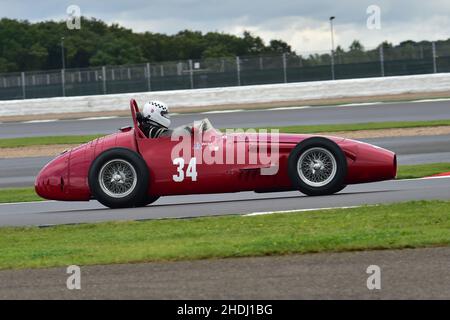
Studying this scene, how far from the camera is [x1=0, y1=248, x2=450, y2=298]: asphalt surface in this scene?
6.99 m

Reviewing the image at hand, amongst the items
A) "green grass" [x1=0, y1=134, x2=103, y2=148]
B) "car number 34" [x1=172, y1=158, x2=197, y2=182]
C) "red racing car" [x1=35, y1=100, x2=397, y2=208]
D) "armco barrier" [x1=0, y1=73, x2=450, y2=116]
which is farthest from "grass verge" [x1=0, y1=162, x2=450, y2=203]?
"armco barrier" [x1=0, y1=73, x2=450, y2=116]

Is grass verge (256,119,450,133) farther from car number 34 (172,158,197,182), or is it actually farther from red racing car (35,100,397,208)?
car number 34 (172,158,197,182)

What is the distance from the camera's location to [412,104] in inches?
1259

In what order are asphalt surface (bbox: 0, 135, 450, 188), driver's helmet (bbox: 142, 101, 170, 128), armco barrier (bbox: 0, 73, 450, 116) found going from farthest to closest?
1. armco barrier (bbox: 0, 73, 450, 116)
2. asphalt surface (bbox: 0, 135, 450, 188)
3. driver's helmet (bbox: 142, 101, 170, 128)

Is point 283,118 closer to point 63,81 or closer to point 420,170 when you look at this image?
point 420,170

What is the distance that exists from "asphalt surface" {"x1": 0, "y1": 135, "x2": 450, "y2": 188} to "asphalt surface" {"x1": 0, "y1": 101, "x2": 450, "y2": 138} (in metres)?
5.04

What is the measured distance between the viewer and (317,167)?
12648mm

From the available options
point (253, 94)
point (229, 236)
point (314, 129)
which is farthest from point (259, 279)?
point (253, 94)

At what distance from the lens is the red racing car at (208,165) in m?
12.5

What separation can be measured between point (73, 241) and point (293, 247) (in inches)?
104

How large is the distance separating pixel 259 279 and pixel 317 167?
5245 millimetres

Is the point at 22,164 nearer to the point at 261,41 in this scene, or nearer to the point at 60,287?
the point at 60,287

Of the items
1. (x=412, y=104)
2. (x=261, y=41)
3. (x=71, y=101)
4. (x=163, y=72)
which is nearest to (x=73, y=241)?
(x=412, y=104)

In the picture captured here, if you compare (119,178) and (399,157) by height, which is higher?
(119,178)
